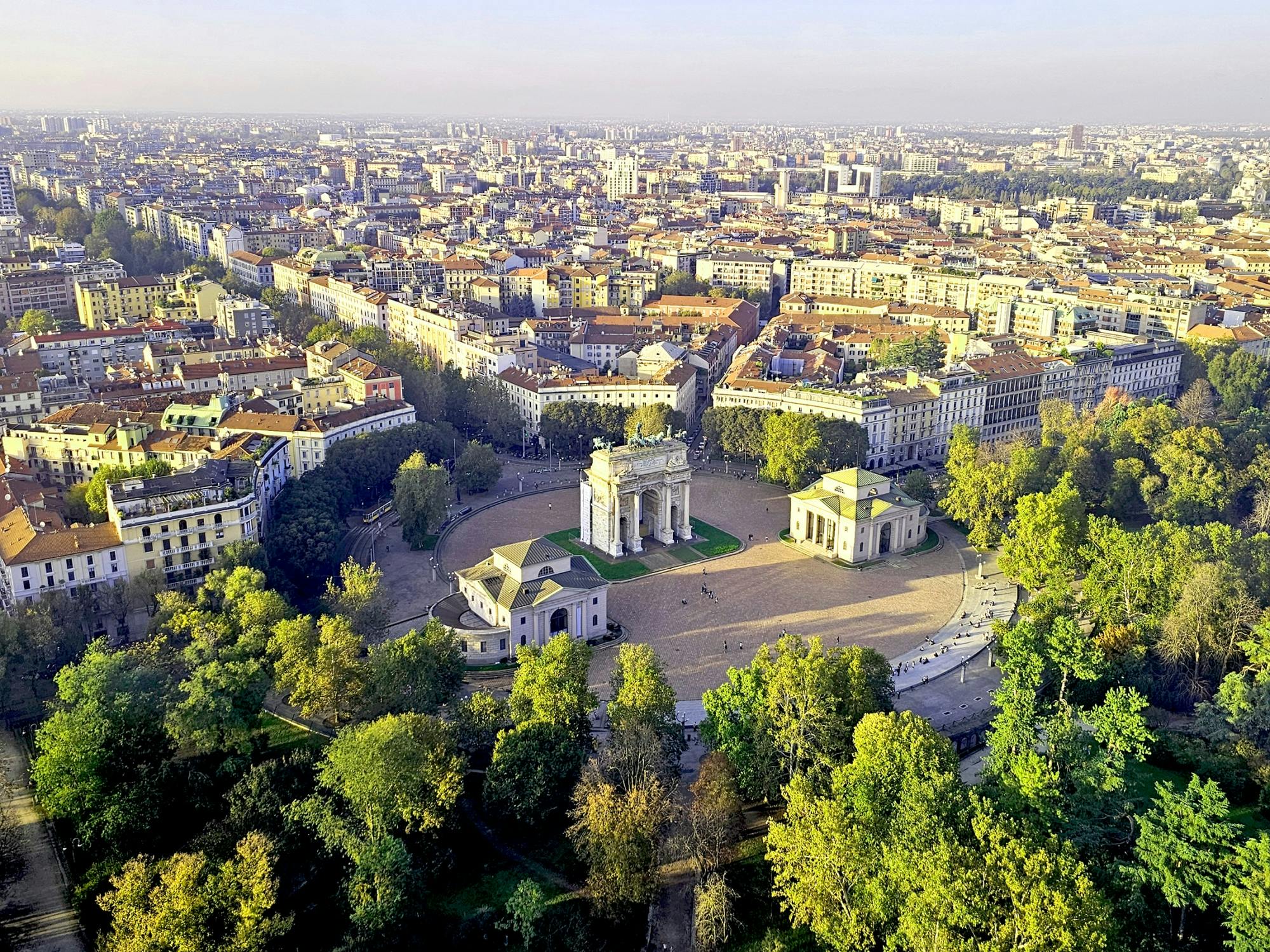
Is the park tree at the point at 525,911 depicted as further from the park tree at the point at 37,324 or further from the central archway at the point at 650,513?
the park tree at the point at 37,324

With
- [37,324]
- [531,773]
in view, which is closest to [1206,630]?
[531,773]

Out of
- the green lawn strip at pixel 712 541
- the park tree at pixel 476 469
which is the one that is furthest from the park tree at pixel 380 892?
the park tree at pixel 476 469

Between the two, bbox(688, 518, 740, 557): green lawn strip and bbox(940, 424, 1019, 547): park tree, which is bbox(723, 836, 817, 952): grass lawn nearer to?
bbox(688, 518, 740, 557): green lawn strip

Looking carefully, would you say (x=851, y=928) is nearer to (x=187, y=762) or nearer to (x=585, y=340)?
(x=187, y=762)

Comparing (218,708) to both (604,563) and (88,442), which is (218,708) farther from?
(88,442)

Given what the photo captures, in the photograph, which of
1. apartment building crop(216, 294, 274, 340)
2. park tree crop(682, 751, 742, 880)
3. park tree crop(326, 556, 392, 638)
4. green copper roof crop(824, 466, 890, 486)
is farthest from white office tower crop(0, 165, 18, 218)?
park tree crop(682, 751, 742, 880)
